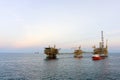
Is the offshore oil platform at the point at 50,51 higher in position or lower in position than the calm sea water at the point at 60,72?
higher

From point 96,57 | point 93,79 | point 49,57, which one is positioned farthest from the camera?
point 49,57

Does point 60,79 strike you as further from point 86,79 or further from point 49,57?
point 49,57

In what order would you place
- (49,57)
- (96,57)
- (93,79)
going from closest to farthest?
(93,79) < (96,57) < (49,57)

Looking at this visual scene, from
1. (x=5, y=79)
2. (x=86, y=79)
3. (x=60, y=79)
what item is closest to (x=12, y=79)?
(x=5, y=79)

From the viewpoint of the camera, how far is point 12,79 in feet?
222

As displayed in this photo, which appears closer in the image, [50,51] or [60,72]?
[60,72]

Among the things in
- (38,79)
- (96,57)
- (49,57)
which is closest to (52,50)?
(49,57)

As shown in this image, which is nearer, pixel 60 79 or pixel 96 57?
pixel 60 79

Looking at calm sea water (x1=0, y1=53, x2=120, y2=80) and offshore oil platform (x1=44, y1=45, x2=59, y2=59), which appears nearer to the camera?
calm sea water (x1=0, y1=53, x2=120, y2=80)

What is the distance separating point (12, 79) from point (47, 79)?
11328mm

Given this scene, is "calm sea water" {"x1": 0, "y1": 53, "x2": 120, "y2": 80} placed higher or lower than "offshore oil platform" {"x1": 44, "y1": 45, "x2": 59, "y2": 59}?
lower

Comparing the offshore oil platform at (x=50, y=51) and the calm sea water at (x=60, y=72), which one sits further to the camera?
the offshore oil platform at (x=50, y=51)

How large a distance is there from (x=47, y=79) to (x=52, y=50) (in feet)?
404

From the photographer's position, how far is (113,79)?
219 ft
